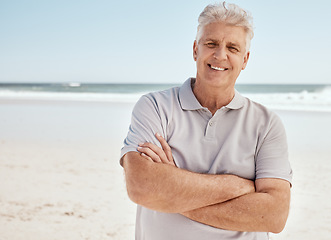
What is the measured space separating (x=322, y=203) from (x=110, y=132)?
5346 mm

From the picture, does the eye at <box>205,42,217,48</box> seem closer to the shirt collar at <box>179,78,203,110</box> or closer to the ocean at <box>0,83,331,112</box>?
the shirt collar at <box>179,78,203,110</box>

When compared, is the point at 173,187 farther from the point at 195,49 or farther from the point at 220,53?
the point at 195,49

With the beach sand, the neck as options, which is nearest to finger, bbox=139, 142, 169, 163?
the neck

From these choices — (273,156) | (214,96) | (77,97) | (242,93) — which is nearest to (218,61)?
(214,96)

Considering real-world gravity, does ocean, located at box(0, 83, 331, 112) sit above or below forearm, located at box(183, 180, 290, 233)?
below

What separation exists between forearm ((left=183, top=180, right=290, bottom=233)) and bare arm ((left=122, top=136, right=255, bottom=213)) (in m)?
0.04

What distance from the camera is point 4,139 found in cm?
778

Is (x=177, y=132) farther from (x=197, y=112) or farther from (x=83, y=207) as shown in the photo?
(x=83, y=207)

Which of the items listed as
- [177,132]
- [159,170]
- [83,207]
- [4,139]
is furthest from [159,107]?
[4,139]

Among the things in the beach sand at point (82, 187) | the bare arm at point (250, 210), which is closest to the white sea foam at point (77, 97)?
the beach sand at point (82, 187)

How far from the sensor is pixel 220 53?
1799 mm

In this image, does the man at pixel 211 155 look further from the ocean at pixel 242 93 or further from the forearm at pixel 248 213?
the ocean at pixel 242 93

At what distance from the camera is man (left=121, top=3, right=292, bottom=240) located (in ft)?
5.38

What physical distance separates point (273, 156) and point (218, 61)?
528 millimetres
